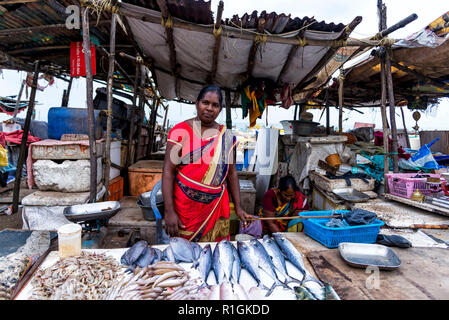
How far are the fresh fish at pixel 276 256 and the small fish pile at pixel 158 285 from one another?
24.4 inches

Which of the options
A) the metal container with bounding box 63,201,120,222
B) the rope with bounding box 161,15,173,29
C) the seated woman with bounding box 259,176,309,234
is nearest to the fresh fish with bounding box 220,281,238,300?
the metal container with bounding box 63,201,120,222

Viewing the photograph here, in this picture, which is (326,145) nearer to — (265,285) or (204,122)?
(204,122)

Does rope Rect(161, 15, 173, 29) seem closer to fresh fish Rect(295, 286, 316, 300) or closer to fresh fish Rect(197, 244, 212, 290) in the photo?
fresh fish Rect(197, 244, 212, 290)

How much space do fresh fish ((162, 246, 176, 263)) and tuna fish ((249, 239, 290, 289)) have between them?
0.67 metres

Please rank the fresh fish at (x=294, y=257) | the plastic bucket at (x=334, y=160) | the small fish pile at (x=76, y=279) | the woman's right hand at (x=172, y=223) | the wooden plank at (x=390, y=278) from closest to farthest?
1. the small fish pile at (x=76, y=279)
2. the wooden plank at (x=390, y=278)
3. the fresh fish at (x=294, y=257)
4. the woman's right hand at (x=172, y=223)
5. the plastic bucket at (x=334, y=160)

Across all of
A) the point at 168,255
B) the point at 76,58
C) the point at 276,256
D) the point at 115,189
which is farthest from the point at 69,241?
the point at 76,58

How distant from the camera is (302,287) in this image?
1538mm

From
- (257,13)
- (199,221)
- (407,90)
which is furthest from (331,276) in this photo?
(407,90)

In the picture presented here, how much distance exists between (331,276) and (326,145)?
5.09 m

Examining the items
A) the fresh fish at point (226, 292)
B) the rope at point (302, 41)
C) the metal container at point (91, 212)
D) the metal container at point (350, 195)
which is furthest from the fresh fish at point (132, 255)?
the metal container at point (350, 195)

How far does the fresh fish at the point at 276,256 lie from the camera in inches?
66.1

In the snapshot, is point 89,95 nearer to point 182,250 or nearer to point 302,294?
point 182,250

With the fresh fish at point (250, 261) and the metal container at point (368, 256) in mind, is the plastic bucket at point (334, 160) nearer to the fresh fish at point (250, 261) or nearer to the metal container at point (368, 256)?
the metal container at point (368, 256)

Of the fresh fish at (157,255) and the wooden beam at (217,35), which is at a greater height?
the wooden beam at (217,35)
